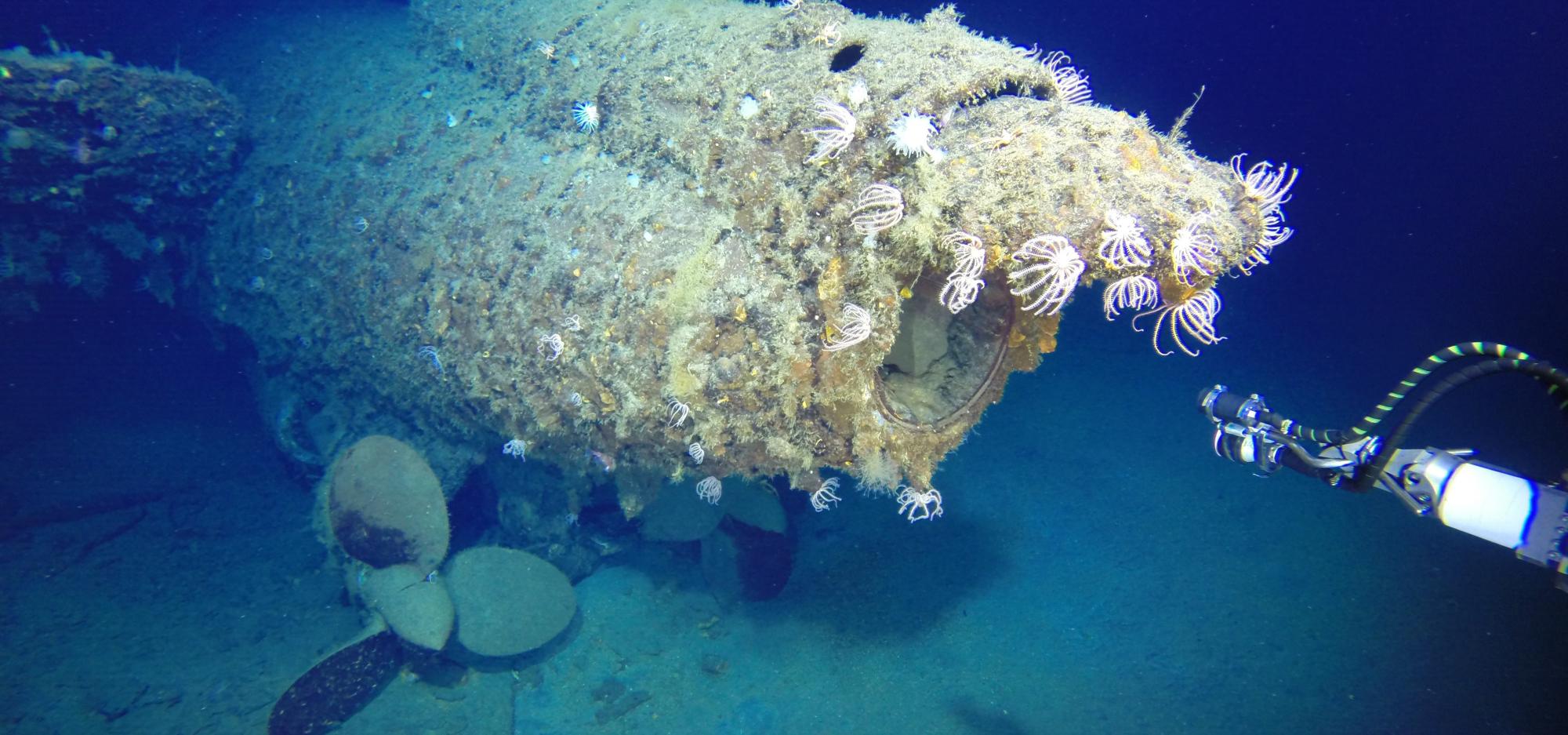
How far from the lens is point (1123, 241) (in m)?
2.47

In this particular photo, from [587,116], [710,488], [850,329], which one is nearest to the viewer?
[850,329]

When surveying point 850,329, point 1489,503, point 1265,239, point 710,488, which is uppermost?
point 1265,239

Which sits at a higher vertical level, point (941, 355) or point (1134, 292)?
point (1134, 292)

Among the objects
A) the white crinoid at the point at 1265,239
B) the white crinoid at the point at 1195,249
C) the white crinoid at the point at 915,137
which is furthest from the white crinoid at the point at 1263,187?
the white crinoid at the point at 915,137

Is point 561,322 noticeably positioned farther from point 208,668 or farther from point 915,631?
point 208,668

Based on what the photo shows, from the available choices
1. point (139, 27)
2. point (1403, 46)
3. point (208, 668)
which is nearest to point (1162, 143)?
point (208, 668)

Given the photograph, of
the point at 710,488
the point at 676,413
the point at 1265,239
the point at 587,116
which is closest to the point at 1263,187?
the point at 1265,239

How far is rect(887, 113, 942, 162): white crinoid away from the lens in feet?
9.64

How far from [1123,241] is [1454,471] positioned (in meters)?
2.94

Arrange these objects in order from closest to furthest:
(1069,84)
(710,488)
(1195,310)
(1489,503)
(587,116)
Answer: (1195,310) → (1489,503) → (1069,84) → (710,488) → (587,116)

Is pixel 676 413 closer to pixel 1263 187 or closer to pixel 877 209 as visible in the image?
pixel 877 209

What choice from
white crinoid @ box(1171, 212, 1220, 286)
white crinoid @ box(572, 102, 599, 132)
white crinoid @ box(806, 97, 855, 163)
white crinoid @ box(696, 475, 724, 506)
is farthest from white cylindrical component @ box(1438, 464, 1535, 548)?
white crinoid @ box(572, 102, 599, 132)

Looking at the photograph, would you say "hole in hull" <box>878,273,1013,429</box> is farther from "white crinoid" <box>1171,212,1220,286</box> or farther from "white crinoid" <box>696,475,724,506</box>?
"white crinoid" <box>696,475,724,506</box>

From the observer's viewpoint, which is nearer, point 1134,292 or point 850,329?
point 1134,292
